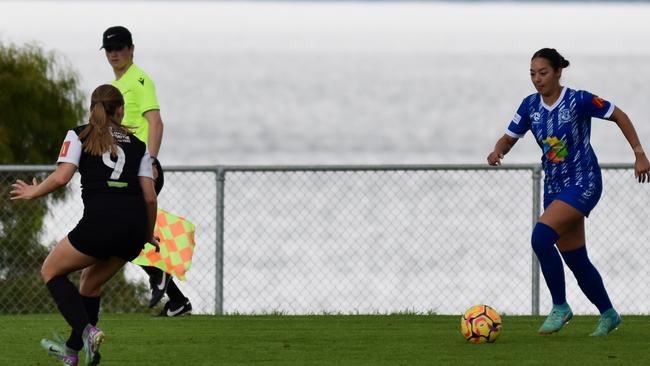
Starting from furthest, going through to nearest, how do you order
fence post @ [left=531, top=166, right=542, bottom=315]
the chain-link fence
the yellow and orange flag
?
the chain-link fence → fence post @ [left=531, top=166, right=542, bottom=315] → the yellow and orange flag

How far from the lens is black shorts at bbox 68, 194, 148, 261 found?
775 cm

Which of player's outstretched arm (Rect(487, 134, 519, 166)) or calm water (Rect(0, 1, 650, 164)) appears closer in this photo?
player's outstretched arm (Rect(487, 134, 519, 166))

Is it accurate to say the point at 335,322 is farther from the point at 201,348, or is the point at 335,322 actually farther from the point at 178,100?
the point at 178,100

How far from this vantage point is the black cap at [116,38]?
986 centimetres

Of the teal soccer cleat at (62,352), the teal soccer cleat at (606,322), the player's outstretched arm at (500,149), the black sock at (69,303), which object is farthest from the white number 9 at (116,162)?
the teal soccer cleat at (606,322)

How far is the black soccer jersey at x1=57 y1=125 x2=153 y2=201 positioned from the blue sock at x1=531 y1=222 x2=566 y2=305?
8.21 feet

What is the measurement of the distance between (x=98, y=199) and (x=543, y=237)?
272 cm

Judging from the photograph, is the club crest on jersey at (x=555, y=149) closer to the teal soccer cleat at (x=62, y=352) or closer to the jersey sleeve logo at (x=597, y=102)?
the jersey sleeve logo at (x=597, y=102)

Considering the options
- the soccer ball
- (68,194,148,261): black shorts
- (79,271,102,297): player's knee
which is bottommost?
the soccer ball

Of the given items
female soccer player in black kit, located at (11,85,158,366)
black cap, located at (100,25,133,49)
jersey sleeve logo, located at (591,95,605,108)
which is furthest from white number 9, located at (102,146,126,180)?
jersey sleeve logo, located at (591,95,605,108)

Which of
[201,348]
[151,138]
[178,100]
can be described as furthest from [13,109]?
[178,100]

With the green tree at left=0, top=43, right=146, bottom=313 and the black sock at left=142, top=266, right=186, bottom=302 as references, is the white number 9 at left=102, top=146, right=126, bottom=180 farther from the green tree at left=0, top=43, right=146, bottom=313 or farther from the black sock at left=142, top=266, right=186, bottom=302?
the green tree at left=0, top=43, right=146, bottom=313

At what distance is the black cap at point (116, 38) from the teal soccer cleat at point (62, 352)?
247 centimetres

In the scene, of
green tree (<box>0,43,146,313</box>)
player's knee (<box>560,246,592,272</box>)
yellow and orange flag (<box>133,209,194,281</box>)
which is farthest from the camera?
green tree (<box>0,43,146,313</box>)
